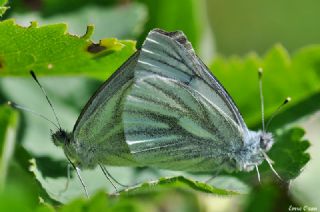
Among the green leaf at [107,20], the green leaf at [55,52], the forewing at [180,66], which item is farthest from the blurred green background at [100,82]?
the forewing at [180,66]

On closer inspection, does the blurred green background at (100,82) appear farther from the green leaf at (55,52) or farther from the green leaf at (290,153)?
the green leaf at (55,52)

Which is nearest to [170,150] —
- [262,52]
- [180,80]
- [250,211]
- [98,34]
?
[180,80]

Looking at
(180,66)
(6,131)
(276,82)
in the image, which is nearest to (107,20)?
(180,66)

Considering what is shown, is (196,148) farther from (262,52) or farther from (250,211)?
(262,52)

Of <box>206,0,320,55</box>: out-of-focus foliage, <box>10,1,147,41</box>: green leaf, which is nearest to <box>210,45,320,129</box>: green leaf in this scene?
<box>10,1,147,41</box>: green leaf

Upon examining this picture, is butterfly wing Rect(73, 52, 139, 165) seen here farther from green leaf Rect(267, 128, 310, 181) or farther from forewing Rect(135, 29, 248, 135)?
green leaf Rect(267, 128, 310, 181)

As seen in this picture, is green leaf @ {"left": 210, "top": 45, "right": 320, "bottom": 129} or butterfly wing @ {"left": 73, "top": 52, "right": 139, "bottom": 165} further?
green leaf @ {"left": 210, "top": 45, "right": 320, "bottom": 129}
